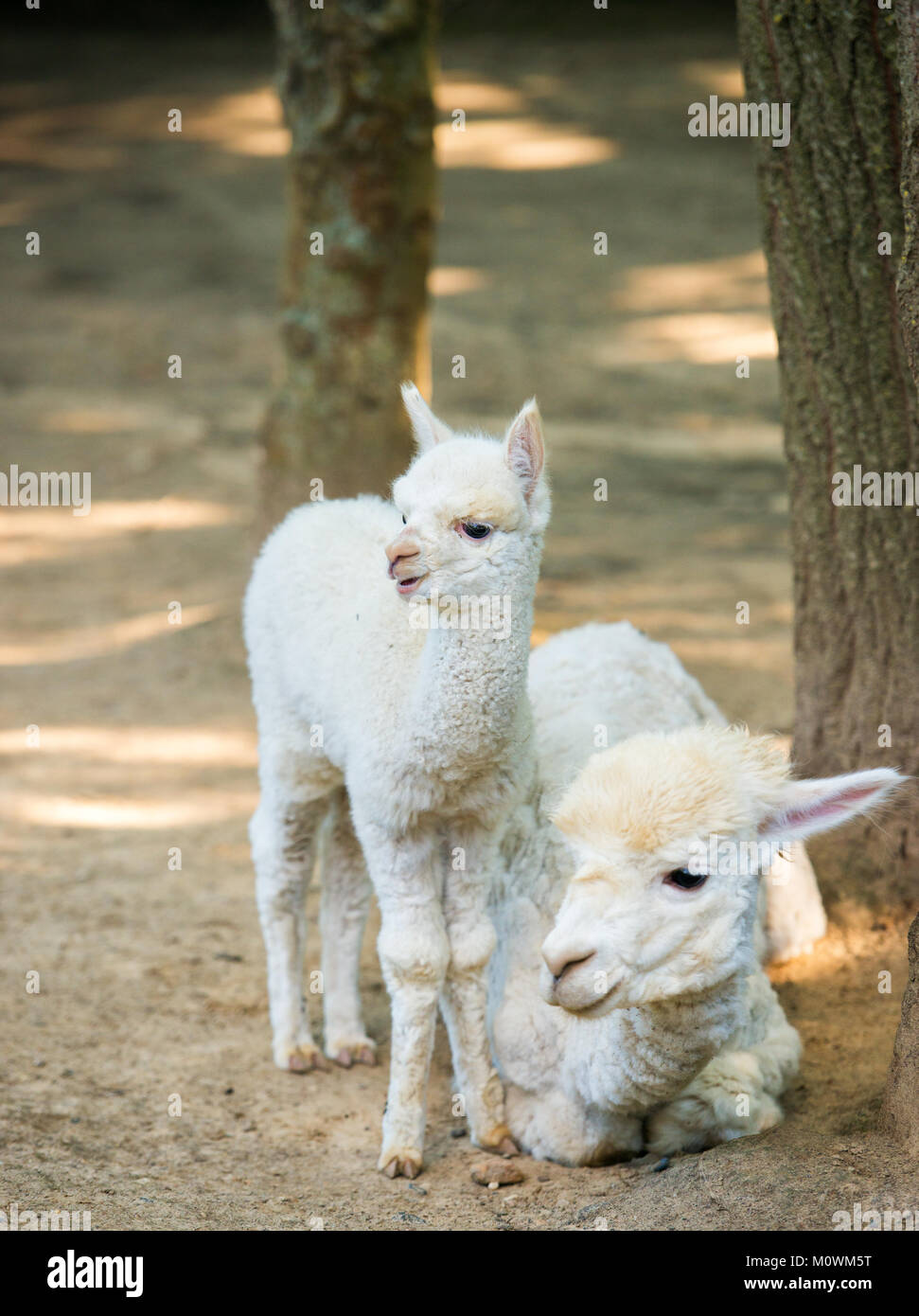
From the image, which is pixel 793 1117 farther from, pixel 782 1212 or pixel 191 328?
pixel 191 328

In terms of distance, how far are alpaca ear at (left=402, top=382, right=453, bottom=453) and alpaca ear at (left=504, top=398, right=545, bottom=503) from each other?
12.4 inches

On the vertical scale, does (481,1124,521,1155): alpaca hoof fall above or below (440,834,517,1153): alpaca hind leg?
below

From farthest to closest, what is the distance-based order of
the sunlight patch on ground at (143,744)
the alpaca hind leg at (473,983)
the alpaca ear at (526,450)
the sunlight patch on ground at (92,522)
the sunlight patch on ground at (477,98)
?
the sunlight patch on ground at (477,98), the sunlight patch on ground at (92,522), the sunlight patch on ground at (143,744), the alpaca hind leg at (473,983), the alpaca ear at (526,450)

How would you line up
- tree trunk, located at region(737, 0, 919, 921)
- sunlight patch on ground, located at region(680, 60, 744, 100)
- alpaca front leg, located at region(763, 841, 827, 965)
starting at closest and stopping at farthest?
tree trunk, located at region(737, 0, 919, 921) < alpaca front leg, located at region(763, 841, 827, 965) < sunlight patch on ground, located at region(680, 60, 744, 100)

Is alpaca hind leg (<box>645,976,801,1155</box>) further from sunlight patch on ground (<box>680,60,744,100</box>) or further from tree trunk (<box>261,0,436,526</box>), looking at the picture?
sunlight patch on ground (<box>680,60,744,100</box>)

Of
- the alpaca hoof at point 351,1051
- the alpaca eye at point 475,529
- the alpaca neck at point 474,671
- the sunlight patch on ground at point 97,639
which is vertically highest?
the alpaca eye at point 475,529

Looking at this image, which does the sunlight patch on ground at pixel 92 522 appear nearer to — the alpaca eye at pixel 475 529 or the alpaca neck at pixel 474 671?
the alpaca neck at pixel 474 671

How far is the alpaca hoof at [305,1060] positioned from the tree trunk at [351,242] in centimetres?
345

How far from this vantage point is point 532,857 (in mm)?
4113

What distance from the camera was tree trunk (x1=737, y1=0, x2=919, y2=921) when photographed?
13.6 ft

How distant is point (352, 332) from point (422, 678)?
4044 mm

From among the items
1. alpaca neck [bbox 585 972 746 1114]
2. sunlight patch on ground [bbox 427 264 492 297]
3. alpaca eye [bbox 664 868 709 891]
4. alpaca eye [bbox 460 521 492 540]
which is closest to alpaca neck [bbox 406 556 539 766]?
alpaca eye [bbox 460 521 492 540]

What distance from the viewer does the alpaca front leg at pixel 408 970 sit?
3.74 meters

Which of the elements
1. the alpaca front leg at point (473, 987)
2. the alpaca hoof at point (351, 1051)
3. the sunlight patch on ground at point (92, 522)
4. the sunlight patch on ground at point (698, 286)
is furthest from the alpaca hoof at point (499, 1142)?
the sunlight patch on ground at point (698, 286)
